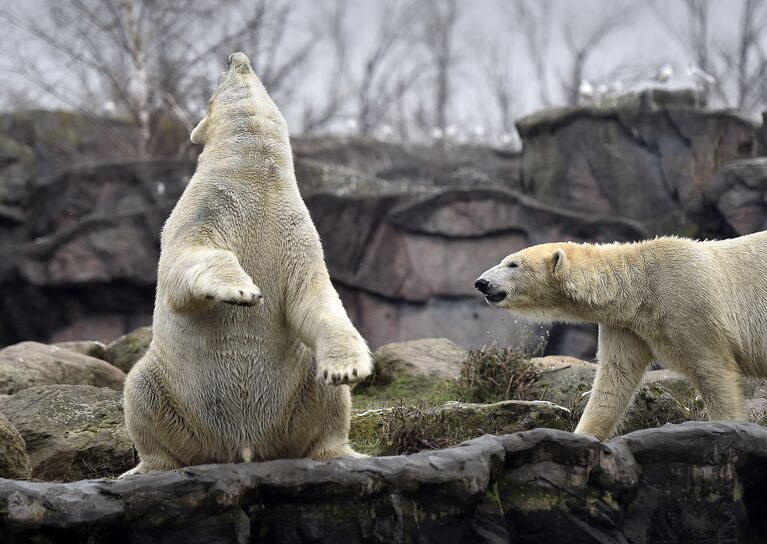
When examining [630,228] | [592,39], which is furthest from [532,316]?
[592,39]

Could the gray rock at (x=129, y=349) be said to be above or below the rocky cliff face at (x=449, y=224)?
below

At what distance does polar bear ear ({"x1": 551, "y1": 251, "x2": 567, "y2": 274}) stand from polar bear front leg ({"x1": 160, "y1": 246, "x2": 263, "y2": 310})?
2518 millimetres

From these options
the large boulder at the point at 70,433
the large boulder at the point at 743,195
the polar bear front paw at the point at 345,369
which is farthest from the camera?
the large boulder at the point at 743,195

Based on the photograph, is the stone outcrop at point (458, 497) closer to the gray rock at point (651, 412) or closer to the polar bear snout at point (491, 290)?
the gray rock at point (651, 412)

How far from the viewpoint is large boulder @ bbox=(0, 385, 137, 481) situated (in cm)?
509

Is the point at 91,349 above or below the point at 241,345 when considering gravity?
below

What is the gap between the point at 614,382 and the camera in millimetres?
5336

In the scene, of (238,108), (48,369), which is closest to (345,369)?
(238,108)

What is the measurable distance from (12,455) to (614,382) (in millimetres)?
2934

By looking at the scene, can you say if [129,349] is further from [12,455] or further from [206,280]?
[206,280]

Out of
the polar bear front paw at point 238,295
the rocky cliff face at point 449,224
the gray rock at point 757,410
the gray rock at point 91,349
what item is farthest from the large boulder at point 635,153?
the polar bear front paw at point 238,295

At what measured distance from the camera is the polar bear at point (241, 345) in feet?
11.8

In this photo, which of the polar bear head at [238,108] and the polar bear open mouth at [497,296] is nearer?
the polar bear head at [238,108]

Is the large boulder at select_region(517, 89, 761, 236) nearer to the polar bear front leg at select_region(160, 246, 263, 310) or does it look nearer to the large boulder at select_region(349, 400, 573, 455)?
the large boulder at select_region(349, 400, 573, 455)
